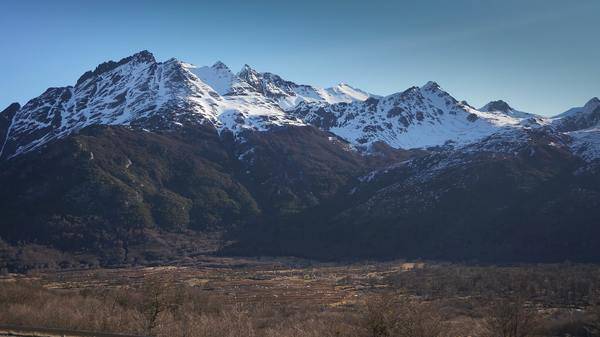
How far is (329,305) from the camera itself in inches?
5354

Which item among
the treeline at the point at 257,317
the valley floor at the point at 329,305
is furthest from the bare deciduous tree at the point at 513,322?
the valley floor at the point at 329,305

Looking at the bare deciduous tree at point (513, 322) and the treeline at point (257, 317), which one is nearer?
the treeline at point (257, 317)

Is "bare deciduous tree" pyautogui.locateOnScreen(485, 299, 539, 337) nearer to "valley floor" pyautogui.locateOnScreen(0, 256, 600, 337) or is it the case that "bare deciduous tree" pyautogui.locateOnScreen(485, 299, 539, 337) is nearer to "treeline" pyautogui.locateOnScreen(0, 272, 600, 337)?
"treeline" pyautogui.locateOnScreen(0, 272, 600, 337)

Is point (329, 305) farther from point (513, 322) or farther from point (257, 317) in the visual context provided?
point (513, 322)

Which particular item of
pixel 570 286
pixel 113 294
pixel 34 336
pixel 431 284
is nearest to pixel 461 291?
pixel 431 284

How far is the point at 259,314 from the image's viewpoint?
110125 millimetres

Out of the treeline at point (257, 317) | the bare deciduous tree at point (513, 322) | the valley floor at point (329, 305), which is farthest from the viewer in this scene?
the valley floor at point (329, 305)

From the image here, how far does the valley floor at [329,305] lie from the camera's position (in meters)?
62.9

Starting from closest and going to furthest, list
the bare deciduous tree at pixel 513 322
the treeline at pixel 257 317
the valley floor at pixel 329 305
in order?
the treeline at pixel 257 317 < the bare deciduous tree at pixel 513 322 < the valley floor at pixel 329 305

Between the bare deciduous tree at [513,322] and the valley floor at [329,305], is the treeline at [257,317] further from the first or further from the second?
the valley floor at [329,305]

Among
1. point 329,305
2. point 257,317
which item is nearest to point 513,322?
point 257,317

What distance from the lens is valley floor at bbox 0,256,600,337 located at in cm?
6288

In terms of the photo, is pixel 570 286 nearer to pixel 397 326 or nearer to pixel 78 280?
pixel 397 326

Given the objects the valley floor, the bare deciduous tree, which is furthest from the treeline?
the valley floor
